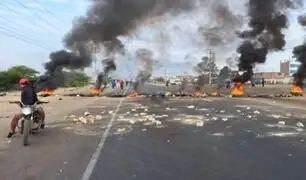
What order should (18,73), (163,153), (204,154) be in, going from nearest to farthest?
(204,154) → (163,153) → (18,73)

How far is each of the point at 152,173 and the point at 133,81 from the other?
47424mm

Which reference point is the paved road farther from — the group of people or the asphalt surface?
the group of people

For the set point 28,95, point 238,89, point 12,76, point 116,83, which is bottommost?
point 238,89

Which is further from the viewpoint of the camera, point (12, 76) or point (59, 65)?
point (12, 76)

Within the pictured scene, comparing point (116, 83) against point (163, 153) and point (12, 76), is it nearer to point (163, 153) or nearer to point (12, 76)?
point (12, 76)

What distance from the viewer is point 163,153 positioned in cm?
962

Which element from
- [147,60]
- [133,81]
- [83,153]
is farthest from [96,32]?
[83,153]

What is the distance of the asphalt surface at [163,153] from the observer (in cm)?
747

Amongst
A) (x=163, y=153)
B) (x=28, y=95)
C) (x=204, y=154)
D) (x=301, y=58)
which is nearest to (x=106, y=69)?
(x=301, y=58)

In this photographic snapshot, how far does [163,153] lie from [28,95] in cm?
443

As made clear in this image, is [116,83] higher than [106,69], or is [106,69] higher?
[106,69]

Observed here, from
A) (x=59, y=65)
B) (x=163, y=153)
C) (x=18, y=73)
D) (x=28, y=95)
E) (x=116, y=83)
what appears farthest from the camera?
(x=18, y=73)

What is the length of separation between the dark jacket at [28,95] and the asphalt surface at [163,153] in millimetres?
1102

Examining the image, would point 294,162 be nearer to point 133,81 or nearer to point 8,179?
point 8,179
